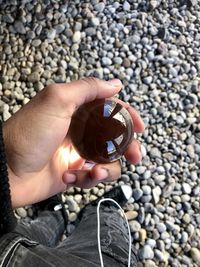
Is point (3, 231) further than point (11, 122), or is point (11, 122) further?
point (11, 122)

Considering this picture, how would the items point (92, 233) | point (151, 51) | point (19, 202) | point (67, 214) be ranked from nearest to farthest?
point (19, 202)
point (92, 233)
point (67, 214)
point (151, 51)

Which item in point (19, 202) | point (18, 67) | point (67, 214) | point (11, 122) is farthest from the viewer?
point (18, 67)

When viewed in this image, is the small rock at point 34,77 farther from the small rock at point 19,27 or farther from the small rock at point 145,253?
the small rock at point 145,253

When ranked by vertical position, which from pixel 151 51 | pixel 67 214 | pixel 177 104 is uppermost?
pixel 151 51

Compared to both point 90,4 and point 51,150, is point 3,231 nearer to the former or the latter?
point 51,150

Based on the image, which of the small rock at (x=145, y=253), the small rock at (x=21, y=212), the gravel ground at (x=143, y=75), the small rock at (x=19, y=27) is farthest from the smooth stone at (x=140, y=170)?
the small rock at (x=19, y=27)

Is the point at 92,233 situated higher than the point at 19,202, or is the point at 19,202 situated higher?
the point at 19,202

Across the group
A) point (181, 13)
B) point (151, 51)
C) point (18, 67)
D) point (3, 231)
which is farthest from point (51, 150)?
point (181, 13)
